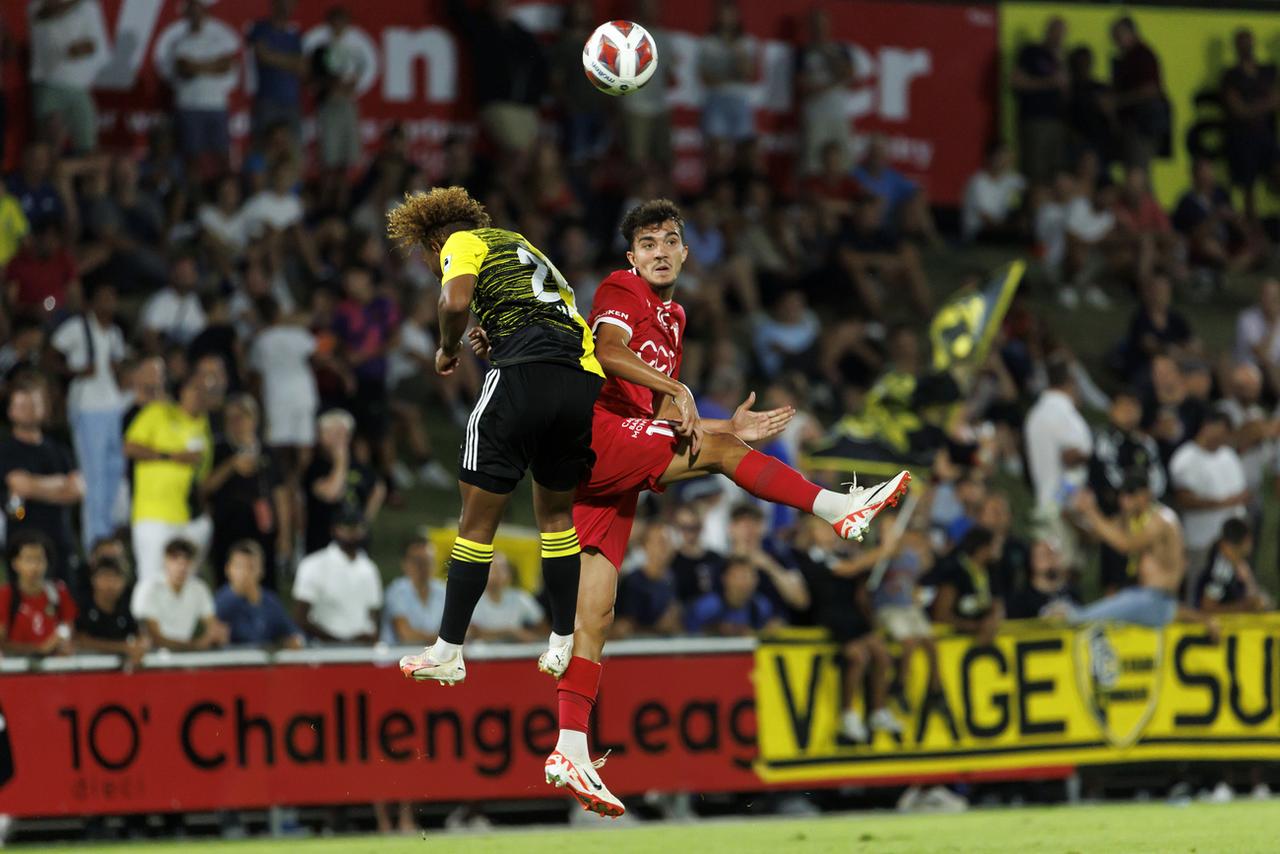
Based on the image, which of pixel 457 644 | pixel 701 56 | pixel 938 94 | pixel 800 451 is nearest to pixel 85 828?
pixel 457 644

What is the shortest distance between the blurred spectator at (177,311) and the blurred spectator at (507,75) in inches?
193

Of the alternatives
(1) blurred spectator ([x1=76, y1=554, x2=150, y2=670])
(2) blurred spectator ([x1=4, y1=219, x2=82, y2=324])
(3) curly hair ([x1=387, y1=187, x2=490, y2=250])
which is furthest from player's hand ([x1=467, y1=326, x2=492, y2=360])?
(2) blurred spectator ([x1=4, y1=219, x2=82, y2=324])

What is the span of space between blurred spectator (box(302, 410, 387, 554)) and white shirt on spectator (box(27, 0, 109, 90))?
5.32m

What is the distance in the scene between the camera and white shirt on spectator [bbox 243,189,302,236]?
1845cm

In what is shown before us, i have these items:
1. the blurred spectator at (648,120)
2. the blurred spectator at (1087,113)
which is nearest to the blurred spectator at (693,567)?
the blurred spectator at (648,120)

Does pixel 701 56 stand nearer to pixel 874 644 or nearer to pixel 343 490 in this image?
pixel 343 490

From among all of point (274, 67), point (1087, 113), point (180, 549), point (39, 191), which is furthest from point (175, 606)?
point (1087, 113)

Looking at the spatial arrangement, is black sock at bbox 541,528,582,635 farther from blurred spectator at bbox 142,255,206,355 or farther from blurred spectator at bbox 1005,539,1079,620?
blurred spectator at bbox 142,255,206,355

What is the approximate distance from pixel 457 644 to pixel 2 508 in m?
6.57

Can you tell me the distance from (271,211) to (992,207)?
9.18 m

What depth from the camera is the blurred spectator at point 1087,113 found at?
24.2 metres

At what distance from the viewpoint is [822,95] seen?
22.8 metres

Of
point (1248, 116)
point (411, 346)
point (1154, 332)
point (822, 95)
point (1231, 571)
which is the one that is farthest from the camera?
point (1248, 116)

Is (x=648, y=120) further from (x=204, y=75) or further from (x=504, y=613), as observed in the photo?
(x=504, y=613)
